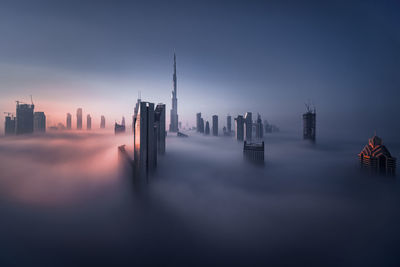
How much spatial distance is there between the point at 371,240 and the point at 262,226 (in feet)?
61.4

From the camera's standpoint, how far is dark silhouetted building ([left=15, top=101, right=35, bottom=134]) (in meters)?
146

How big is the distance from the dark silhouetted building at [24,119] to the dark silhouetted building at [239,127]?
225m

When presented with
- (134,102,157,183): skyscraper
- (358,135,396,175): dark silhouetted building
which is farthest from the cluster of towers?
(358,135,396,175): dark silhouetted building

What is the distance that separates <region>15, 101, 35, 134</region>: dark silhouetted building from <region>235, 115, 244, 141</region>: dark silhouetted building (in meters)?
225

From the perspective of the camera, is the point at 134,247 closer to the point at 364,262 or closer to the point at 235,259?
the point at 235,259

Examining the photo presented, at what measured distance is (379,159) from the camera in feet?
173

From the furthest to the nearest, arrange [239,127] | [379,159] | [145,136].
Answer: [239,127]
[379,159]
[145,136]

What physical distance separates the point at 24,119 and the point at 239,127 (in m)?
236

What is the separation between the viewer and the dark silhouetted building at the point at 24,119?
146m

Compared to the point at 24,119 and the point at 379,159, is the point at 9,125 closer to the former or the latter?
the point at 24,119

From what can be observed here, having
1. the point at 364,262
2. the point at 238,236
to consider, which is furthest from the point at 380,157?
the point at 238,236

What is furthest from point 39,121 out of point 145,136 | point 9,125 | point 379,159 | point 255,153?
point 379,159

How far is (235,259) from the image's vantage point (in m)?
21.4

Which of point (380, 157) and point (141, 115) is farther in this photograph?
point (380, 157)
